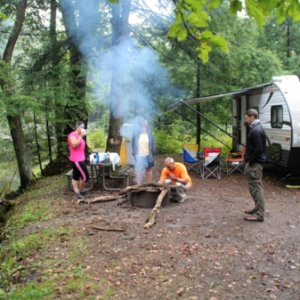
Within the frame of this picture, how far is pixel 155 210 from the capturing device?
6.75 m

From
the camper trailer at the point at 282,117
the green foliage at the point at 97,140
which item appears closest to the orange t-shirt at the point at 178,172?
the camper trailer at the point at 282,117

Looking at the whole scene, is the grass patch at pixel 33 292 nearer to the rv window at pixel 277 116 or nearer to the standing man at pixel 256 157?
the standing man at pixel 256 157

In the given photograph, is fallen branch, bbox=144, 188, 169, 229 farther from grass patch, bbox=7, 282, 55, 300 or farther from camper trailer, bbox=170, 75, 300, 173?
camper trailer, bbox=170, 75, 300, 173

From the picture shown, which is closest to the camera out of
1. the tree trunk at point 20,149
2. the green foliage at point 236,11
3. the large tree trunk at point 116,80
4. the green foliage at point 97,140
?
the green foliage at point 236,11

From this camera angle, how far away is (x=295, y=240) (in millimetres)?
5645

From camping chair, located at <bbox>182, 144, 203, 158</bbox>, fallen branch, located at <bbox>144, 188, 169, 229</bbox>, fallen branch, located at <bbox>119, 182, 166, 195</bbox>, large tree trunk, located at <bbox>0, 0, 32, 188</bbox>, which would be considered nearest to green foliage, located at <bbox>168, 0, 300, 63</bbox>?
fallen branch, located at <bbox>144, 188, 169, 229</bbox>

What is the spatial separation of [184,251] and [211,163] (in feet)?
19.1

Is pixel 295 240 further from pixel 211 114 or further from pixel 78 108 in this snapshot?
pixel 211 114

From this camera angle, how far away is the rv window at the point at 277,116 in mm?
10064

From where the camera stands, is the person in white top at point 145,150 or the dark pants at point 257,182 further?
the person in white top at point 145,150

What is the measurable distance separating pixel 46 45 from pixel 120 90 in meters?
3.65

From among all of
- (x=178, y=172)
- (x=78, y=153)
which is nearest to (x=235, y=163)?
(x=178, y=172)

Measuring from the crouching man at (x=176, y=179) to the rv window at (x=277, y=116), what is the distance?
139 inches

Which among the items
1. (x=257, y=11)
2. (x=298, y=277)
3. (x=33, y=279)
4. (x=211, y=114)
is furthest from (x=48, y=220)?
(x=211, y=114)
